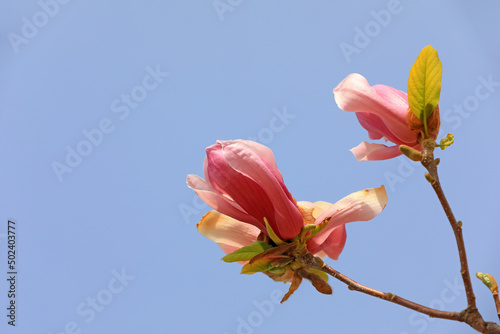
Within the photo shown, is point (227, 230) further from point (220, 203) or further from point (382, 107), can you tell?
point (382, 107)

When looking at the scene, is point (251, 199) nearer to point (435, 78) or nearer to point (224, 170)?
point (224, 170)

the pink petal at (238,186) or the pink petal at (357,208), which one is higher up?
the pink petal at (238,186)

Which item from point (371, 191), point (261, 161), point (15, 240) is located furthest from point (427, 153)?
point (15, 240)

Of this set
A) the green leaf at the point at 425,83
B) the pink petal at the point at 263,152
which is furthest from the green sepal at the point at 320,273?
the green leaf at the point at 425,83

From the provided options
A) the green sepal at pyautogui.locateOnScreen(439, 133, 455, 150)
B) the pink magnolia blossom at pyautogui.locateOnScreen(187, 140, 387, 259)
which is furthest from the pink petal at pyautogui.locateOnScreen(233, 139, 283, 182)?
the green sepal at pyautogui.locateOnScreen(439, 133, 455, 150)

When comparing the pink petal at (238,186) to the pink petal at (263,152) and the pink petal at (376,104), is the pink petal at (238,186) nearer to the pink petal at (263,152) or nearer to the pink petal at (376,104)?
the pink petal at (263,152)

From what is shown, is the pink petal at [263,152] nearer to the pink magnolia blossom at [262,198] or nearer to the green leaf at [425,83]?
the pink magnolia blossom at [262,198]

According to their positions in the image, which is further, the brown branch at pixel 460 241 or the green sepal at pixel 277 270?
the green sepal at pixel 277 270

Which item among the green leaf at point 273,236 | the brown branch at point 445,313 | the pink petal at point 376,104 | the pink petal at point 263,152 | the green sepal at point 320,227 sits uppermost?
the pink petal at point 263,152
